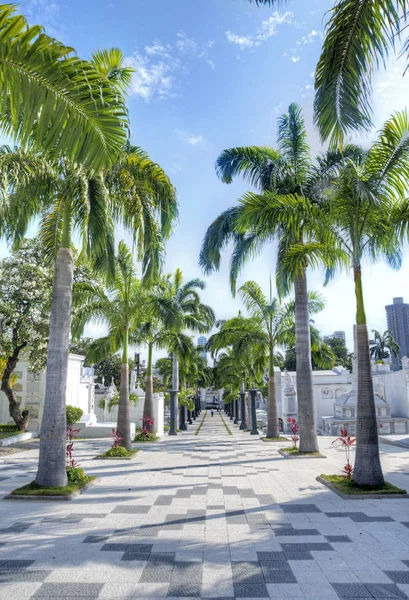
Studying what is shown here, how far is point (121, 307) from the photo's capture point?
16.3 metres

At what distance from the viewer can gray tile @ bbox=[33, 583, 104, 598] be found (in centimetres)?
423

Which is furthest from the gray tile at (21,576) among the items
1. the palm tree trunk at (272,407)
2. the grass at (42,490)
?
the palm tree trunk at (272,407)

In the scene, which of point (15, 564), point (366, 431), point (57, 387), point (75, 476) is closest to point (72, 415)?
point (75, 476)

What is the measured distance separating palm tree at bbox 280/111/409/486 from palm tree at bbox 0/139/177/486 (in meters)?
3.30

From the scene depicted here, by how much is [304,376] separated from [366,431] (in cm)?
570

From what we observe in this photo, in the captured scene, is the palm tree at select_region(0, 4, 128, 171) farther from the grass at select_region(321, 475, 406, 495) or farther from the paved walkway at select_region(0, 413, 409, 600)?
the grass at select_region(321, 475, 406, 495)

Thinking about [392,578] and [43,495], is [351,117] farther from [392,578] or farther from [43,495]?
[43,495]

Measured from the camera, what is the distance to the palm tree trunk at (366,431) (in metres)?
8.69

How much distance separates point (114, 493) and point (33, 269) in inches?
479

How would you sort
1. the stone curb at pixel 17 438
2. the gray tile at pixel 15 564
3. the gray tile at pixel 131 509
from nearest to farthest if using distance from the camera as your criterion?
1. the gray tile at pixel 15 564
2. the gray tile at pixel 131 509
3. the stone curb at pixel 17 438

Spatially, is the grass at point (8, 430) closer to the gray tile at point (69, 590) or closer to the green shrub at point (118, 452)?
the green shrub at point (118, 452)

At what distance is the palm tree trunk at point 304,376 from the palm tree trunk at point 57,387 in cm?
791

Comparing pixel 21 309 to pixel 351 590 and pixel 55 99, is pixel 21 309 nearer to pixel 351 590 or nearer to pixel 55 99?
pixel 55 99

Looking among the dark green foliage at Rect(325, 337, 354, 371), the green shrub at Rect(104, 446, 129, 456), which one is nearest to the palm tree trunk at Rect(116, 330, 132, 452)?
the green shrub at Rect(104, 446, 129, 456)
